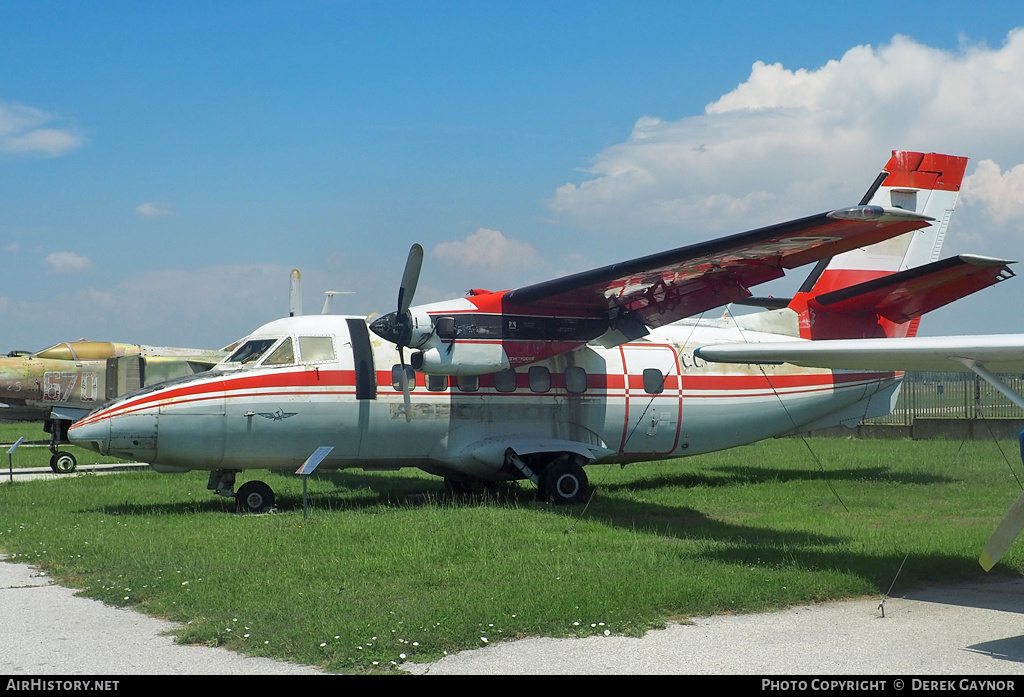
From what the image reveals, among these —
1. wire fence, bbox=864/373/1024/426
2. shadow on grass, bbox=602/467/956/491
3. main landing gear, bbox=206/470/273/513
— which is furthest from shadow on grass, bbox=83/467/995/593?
wire fence, bbox=864/373/1024/426

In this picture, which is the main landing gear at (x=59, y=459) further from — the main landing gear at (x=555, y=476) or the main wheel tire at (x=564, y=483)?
the main wheel tire at (x=564, y=483)

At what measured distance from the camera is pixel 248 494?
14.5 meters

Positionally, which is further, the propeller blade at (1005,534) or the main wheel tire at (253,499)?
the main wheel tire at (253,499)

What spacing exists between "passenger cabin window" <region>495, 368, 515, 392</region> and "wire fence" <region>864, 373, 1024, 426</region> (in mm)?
15792

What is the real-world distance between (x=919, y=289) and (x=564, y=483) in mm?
6565

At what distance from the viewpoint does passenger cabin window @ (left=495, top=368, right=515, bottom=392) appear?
15078mm

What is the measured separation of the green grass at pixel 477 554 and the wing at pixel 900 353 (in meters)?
2.08

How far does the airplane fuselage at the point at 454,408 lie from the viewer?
44.8 feet

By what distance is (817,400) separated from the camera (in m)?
17.3

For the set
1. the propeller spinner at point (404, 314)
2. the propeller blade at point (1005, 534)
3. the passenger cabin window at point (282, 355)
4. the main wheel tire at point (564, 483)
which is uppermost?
the propeller spinner at point (404, 314)

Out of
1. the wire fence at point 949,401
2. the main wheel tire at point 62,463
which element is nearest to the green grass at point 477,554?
the main wheel tire at point 62,463

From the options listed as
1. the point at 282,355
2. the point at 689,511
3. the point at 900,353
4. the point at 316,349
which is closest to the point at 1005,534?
the point at 900,353
